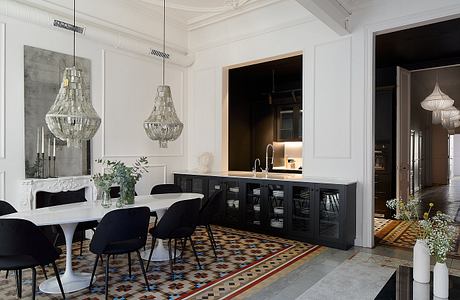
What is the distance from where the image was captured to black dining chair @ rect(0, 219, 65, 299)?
2.73m

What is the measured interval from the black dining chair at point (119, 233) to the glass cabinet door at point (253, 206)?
2.52 metres

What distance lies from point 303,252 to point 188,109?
395 cm

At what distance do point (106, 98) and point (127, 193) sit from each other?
7.79 ft

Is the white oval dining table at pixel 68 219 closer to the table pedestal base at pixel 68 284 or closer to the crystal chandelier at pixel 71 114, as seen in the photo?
the table pedestal base at pixel 68 284

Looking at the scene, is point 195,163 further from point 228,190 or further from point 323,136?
point 323,136

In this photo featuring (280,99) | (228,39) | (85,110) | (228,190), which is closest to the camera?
(85,110)

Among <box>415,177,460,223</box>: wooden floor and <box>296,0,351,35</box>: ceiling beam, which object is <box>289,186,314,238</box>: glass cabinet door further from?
<box>415,177,460,223</box>: wooden floor

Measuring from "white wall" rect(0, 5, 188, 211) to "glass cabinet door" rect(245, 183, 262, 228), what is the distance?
1906mm

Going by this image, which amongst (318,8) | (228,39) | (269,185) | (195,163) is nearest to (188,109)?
(195,163)

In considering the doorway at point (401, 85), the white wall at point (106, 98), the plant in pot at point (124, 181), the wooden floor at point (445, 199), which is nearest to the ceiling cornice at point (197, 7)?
the white wall at point (106, 98)

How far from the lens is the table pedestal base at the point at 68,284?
11.0ft

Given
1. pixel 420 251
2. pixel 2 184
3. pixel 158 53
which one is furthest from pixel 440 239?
pixel 158 53

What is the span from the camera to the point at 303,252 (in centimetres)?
462

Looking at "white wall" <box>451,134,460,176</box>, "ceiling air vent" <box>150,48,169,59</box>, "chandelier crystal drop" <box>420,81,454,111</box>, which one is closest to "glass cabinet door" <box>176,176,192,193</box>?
"ceiling air vent" <box>150,48,169,59</box>
